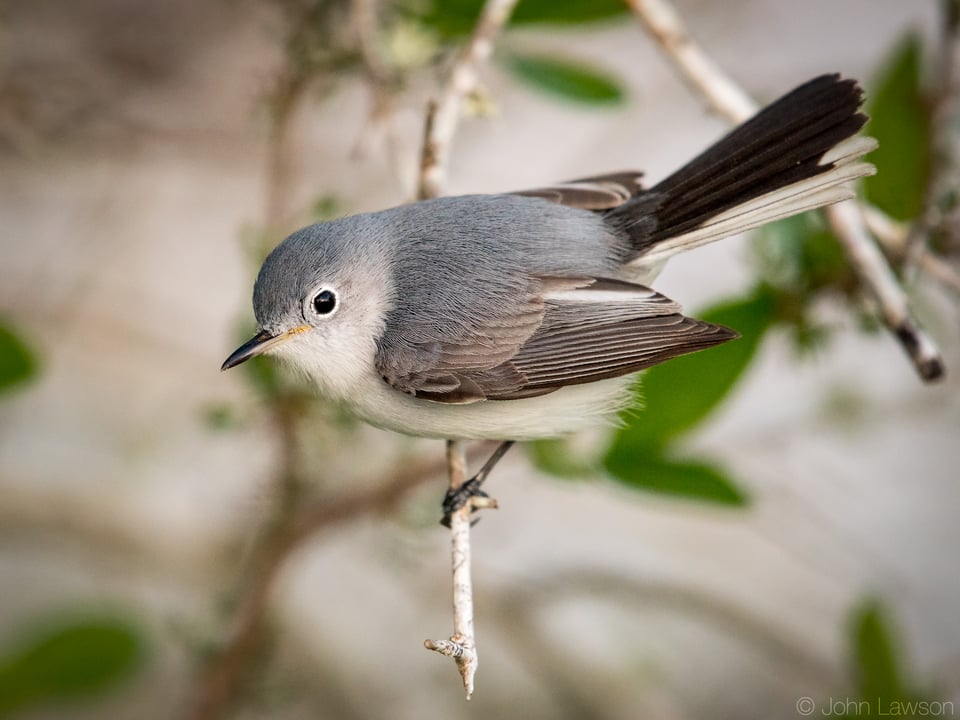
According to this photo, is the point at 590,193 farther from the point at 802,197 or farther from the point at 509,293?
the point at 802,197

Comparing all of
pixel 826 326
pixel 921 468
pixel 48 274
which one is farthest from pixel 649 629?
pixel 48 274

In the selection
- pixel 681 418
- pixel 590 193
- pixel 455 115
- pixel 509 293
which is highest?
pixel 455 115

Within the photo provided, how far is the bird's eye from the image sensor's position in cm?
201

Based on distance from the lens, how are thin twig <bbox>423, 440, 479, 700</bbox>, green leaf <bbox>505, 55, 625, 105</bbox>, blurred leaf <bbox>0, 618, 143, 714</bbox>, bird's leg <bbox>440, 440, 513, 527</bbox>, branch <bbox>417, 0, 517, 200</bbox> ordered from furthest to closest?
1. blurred leaf <bbox>0, 618, 143, 714</bbox>
2. green leaf <bbox>505, 55, 625, 105</bbox>
3. branch <bbox>417, 0, 517, 200</bbox>
4. bird's leg <bbox>440, 440, 513, 527</bbox>
5. thin twig <bbox>423, 440, 479, 700</bbox>

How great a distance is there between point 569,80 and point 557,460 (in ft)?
3.08

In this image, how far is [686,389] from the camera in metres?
2.10

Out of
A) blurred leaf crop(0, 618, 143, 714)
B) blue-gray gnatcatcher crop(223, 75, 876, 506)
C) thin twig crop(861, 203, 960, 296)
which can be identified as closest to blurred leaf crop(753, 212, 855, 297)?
thin twig crop(861, 203, 960, 296)

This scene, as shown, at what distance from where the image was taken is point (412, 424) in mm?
1959

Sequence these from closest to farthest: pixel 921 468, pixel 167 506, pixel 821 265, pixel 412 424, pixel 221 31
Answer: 1. pixel 412 424
2. pixel 821 265
3. pixel 167 506
4. pixel 921 468
5. pixel 221 31

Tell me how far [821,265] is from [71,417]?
300 cm

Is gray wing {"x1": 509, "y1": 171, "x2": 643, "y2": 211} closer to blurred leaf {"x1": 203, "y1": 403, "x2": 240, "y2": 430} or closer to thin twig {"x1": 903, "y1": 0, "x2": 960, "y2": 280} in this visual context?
thin twig {"x1": 903, "y1": 0, "x2": 960, "y2": 280}

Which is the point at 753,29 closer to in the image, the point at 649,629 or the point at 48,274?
the point at 649,629

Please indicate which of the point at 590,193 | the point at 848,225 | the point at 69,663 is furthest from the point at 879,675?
the point at 69,663

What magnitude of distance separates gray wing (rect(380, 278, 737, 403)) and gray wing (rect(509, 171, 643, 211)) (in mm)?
303
